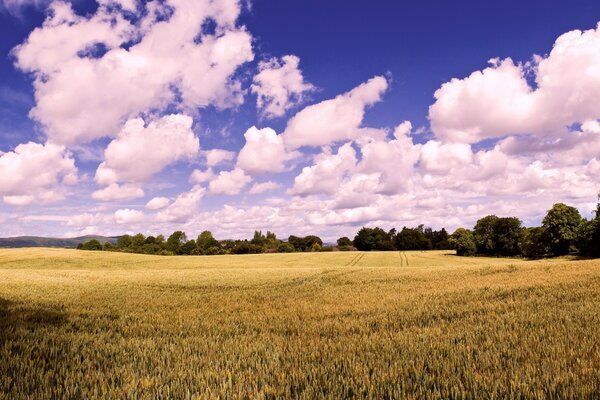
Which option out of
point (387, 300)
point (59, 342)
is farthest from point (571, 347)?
point (59, 342)

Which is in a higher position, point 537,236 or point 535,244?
point 537,236

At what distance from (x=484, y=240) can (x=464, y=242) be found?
607 centimetres

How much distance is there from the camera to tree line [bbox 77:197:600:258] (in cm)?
8544

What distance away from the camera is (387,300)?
14609mm

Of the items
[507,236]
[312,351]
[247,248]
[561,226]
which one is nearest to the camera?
[312,351]

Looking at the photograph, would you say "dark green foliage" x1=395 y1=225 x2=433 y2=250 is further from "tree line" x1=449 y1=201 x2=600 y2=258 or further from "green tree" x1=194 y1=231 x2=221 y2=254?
"green tree" x1=194 y1=231 x2=221 y2=254

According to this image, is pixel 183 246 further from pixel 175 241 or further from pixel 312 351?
pixel 312 351

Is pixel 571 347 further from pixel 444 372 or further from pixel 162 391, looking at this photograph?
pixel 162 391

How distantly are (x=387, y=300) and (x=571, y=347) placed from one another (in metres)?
8.29

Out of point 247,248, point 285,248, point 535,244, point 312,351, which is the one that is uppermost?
point 312,351

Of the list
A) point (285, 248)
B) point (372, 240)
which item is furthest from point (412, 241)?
point (285, 248)

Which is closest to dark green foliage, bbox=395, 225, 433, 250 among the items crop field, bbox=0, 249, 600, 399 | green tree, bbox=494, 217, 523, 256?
green tree, bbox=494, 217, 523, 256

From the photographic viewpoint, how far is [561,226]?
8681cm

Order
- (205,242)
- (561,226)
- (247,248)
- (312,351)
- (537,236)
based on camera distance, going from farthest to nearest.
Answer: (205,242) < (247,248) < (537,236) < (561,226) < (312,351)
